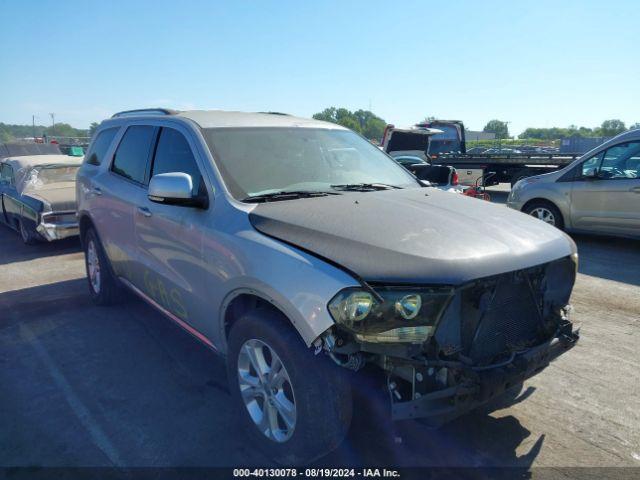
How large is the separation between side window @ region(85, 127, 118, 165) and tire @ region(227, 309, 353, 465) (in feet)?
10.6

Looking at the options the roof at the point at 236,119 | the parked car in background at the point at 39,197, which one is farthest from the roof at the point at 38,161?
the roof at the point at 236,119

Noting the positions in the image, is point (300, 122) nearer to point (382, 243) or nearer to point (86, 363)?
point (382, 243)

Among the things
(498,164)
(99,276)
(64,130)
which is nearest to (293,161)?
(99,276)

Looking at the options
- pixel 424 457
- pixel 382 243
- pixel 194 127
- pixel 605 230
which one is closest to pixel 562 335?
pixel 424 457

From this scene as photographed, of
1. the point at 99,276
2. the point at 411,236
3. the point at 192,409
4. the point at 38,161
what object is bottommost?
the point at 192,409

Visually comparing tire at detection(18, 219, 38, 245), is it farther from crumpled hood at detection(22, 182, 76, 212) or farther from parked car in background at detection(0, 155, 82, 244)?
crumpled hood at detection(22, 182, 76, 212)

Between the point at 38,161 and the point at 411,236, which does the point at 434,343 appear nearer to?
the point at 411,236

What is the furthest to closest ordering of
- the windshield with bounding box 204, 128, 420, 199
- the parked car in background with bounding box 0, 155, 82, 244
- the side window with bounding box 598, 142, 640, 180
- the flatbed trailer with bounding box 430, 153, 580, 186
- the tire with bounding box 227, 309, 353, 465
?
the flatbed trailer with bounding box 430, 153, 580, 186 < the parked car in background with bounding box 0, 155, 82, 244 < the side window with bounding box 598, 142, 640, 180 < the windshield with bounding box 204, 128, 420, 199 < the tire with bounding box 227, 309, 353, 465

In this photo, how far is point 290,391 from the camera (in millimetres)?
2594

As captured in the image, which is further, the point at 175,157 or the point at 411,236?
the point at 175,157

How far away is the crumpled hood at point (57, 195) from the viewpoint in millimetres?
7969

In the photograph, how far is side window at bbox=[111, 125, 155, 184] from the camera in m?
4.21

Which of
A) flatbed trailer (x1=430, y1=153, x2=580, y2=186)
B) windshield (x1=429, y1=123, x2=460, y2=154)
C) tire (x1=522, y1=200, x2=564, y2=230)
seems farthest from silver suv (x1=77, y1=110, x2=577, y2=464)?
windshield (x1=429, y1=123, x2=460, y2=154)

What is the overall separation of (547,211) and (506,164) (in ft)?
20.8
